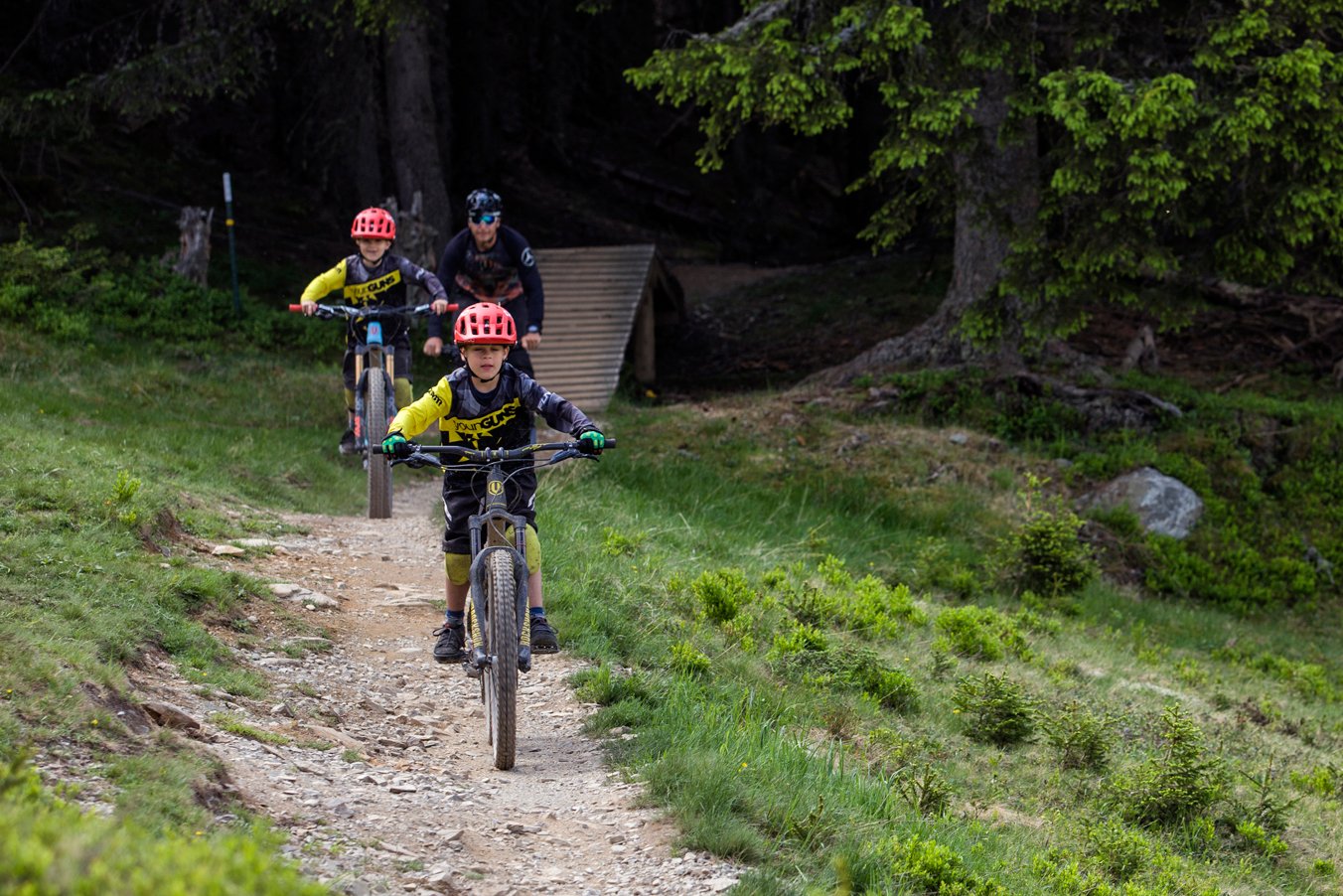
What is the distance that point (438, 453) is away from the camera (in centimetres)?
621

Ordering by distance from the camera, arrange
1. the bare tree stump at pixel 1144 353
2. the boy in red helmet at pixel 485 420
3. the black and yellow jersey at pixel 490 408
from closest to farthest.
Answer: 1. the boy in red helmet at pixel 485 420
2. the black and yellow jersey at pixel 490 408
3. the bare tree stump at pixel 1144 353

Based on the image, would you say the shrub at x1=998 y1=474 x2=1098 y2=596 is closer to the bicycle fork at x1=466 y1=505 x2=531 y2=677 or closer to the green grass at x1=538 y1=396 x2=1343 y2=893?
the green grass at x1=538 y1=396 x2=1343 y2=893

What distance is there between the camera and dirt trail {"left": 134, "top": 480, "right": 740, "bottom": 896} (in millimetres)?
4941

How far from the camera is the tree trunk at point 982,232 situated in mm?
15680

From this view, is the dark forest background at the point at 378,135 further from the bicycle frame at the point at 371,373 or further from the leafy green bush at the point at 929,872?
the leafy green bush at the point at 929,872

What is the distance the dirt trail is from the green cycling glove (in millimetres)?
1350

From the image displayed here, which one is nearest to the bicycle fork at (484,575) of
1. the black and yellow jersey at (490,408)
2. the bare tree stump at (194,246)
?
the black and yellow jersey at (490,408)

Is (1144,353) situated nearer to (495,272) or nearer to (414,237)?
(414,237)

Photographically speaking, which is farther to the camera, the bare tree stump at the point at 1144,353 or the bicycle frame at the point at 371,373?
the bare tree stump at the point at 1144,353

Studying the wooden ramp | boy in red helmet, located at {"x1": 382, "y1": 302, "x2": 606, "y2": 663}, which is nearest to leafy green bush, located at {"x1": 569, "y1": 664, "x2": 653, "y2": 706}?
boy in red helmet, located at {"x1": 382, "y1": 302, "x2": 606, "y2": 663}

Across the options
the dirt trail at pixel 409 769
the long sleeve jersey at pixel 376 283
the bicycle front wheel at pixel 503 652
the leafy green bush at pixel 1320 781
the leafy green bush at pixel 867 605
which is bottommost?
the leafy green bush at pixel 1320 781

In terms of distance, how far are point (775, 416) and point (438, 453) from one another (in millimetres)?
10361

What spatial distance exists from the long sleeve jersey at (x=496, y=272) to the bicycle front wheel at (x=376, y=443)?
1.00m

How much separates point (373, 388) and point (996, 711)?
212 inches
